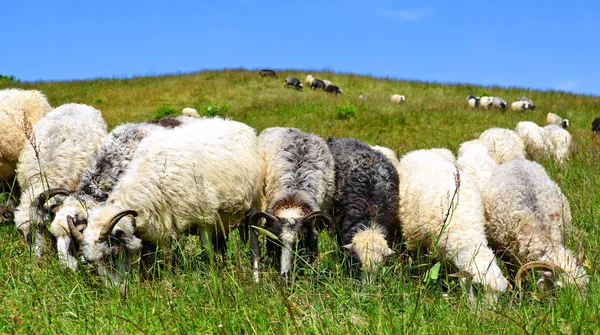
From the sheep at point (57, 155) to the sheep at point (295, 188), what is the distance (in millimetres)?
2589

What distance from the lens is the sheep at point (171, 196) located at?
5.84 metres

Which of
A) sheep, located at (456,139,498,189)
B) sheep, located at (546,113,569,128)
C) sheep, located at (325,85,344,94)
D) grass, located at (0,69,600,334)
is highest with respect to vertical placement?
sheep, located at (325,85,344,94)

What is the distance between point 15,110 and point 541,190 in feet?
29.4

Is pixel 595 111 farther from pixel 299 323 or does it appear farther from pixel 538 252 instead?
pixel 299 323

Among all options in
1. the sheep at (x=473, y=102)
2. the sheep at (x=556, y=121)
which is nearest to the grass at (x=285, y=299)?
the sheep at (x=556, y=121)

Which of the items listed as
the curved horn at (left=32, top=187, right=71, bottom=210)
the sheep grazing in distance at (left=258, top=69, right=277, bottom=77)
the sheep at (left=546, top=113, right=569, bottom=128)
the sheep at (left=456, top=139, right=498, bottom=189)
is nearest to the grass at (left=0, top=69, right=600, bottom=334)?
the curved horn at (left=32, top=187, right=71, bottom=210)

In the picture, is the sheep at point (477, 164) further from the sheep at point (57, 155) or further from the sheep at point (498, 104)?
the sheep at point (498, 104)

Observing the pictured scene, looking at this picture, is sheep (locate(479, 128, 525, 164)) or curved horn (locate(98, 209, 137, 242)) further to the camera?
sheep (locate(479, 128, 525, 164))

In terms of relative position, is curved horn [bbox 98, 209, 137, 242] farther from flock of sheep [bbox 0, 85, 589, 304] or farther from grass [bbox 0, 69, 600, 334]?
grass [bbox 0, 69, 600, 334]

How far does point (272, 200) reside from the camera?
7023 millimetres

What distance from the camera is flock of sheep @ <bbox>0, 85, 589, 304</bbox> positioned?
6.04m

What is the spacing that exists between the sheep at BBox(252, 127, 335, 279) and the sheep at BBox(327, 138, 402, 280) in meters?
0.21

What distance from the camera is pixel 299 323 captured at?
413cm

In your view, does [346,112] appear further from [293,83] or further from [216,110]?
[293,83]
